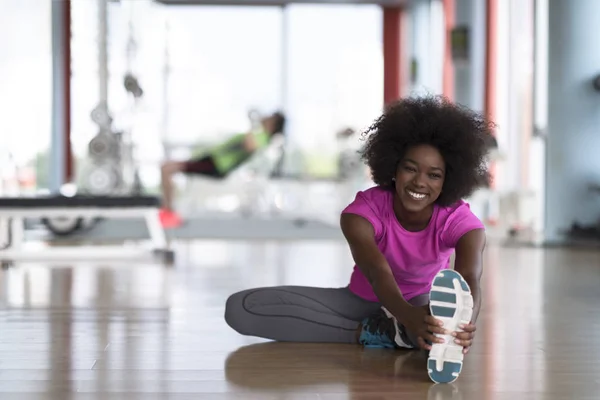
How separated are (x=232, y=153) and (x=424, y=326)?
6.35 meters

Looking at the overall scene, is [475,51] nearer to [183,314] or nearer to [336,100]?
[336,100]

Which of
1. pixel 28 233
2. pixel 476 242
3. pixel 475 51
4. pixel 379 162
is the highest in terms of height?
pixel 475 51

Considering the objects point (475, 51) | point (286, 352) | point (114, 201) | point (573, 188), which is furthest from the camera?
point (475, 51)

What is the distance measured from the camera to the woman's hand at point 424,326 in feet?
6.18

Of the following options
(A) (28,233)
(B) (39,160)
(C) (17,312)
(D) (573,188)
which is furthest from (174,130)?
(C) (17,312)

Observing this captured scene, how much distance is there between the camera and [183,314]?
3.10 meters

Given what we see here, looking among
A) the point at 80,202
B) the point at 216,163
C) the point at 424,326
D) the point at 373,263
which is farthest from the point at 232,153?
the point at 424,326

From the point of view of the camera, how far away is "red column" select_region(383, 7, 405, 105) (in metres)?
11.7

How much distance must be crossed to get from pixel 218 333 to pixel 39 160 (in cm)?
797

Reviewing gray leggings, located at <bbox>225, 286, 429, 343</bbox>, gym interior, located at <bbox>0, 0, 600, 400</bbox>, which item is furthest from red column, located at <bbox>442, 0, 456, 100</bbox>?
gray leggings, located at <bbox>225, 286, 429, 343</bbox>

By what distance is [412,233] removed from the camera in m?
2.29

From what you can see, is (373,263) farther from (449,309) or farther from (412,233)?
(449,309)

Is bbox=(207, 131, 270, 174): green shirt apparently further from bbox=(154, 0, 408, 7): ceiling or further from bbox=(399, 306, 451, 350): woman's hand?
bbox=(399, 306, 451, 350): woman's hand

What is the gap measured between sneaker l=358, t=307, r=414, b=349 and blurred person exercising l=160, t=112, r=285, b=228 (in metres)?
5.39
